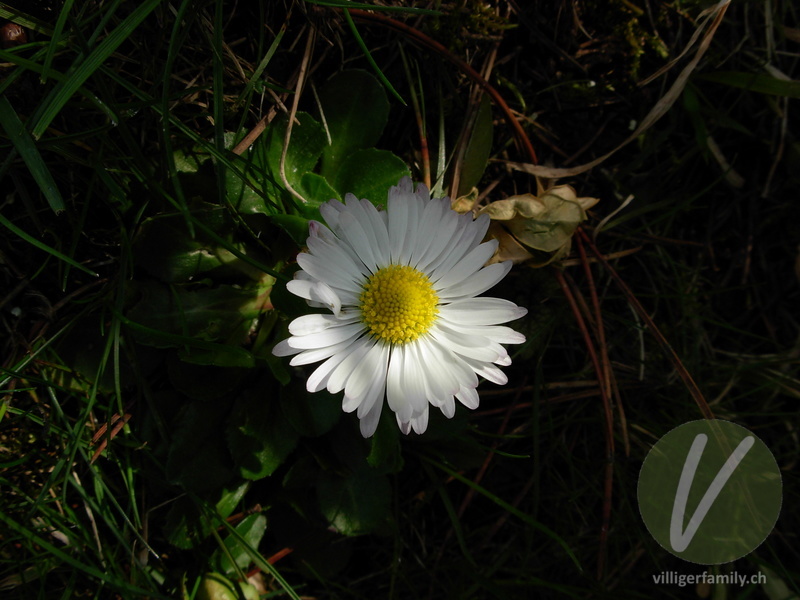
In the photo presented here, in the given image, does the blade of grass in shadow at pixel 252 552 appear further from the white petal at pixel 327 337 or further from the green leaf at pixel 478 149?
the green leaf at pixel 478 149

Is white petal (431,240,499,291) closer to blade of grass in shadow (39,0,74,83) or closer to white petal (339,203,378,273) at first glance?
white petal (339,203,378,273)

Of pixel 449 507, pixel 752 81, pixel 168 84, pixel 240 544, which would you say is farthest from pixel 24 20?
pixel 752 81

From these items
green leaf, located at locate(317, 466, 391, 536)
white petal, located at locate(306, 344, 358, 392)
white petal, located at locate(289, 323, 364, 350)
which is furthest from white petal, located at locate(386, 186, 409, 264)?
green leaf, located at locate(317, 466, 391, 536)

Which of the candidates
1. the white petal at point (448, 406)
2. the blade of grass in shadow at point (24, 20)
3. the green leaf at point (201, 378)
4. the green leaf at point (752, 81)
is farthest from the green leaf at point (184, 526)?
the green leaf at point (752, 81)

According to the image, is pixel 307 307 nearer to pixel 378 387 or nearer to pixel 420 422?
pixel 378 387

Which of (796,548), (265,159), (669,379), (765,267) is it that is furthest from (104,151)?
(796,548)

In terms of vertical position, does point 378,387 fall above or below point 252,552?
above
